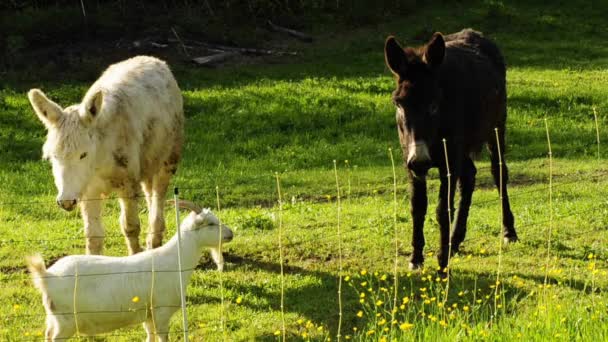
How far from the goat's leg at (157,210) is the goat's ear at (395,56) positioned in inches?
117

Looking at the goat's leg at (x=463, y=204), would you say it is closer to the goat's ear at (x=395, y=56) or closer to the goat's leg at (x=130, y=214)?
the goat's ear at (x=395, y=56)

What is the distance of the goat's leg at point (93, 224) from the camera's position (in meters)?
9.12

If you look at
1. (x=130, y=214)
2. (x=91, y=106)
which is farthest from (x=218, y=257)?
(x=91, y=106)

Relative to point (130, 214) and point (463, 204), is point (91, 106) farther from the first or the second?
point (463, 204)

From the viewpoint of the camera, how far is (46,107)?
28.0 ft

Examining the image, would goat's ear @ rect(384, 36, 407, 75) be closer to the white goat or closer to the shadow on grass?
the shadow on grass

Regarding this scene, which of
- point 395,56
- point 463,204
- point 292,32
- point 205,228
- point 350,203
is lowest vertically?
point 350,203

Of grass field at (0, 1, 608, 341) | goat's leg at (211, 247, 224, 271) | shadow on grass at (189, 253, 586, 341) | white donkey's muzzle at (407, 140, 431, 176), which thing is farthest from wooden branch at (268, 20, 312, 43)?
goat's leg at (211, 247, 224, 271)

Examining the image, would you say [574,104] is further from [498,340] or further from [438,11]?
[498,340]

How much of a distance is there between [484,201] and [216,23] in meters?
14.0

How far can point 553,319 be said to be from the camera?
7137 millimetres

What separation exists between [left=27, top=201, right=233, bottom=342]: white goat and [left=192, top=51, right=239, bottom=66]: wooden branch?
47.8 ft

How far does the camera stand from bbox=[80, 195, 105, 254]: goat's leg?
29.9 feet

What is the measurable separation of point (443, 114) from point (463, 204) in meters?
1.06
